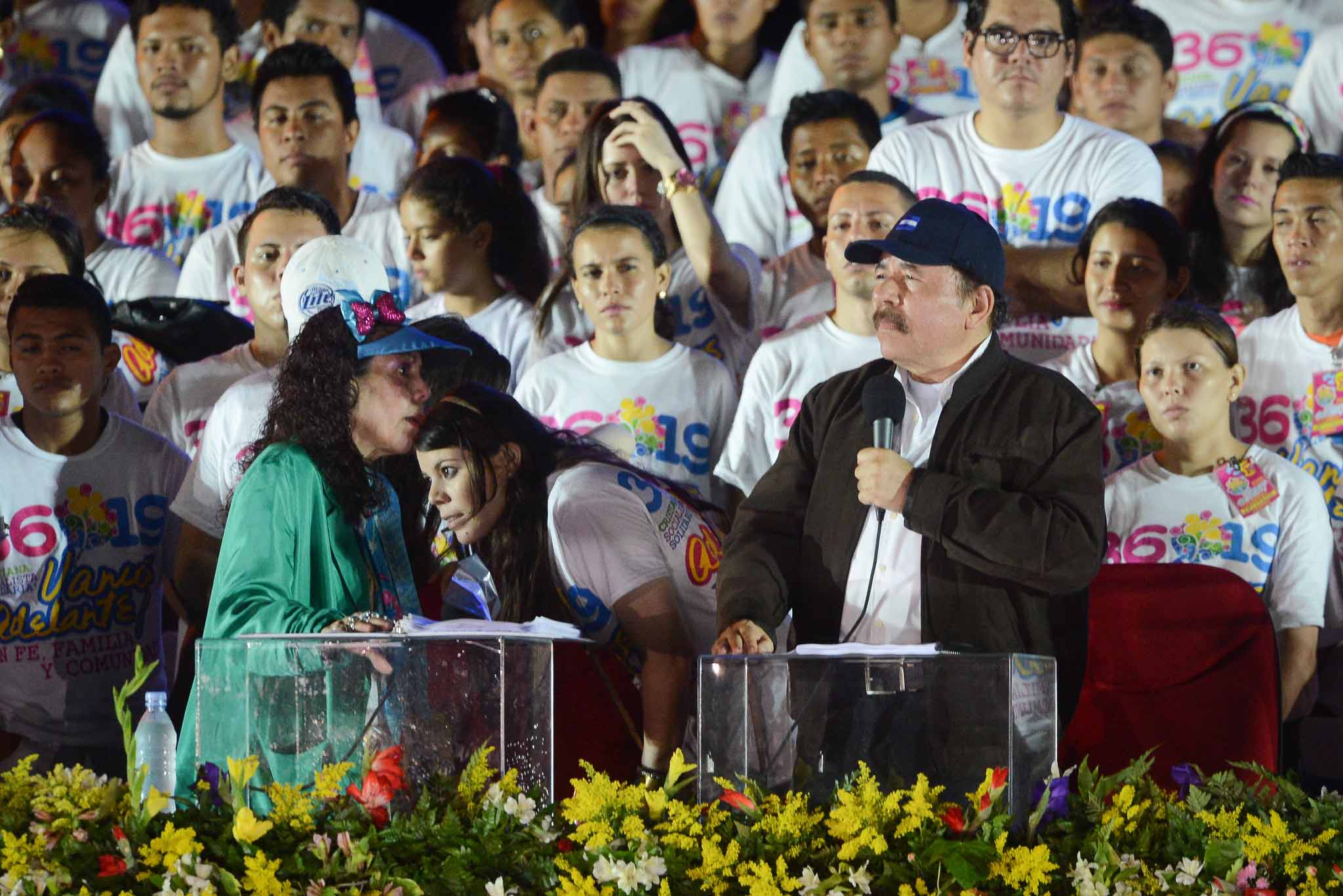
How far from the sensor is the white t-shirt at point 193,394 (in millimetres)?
5602

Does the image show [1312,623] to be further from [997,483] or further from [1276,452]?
[997,483]

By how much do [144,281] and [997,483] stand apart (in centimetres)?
384

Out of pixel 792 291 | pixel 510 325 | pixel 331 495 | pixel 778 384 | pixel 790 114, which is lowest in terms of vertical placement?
pixel 331 495

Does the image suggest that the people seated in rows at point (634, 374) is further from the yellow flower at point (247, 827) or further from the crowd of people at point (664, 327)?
the yellow flower at point (247, 827)

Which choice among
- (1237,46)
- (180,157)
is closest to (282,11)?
(180,157)

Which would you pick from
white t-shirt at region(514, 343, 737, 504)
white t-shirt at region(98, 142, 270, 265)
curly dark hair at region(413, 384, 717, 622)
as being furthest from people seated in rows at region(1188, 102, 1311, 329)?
white t-shirt at region(98, 142, 270, 265)

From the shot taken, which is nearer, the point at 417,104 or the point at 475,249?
the point at 475,249

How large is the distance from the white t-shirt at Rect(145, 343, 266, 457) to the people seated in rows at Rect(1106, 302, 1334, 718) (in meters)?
2.65

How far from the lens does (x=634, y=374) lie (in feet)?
17.9

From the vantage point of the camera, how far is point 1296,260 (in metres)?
5.43

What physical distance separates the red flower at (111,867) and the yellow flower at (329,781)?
1.02 ft

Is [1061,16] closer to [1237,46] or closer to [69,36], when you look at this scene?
[1237,46]

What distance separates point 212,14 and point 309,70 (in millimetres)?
677

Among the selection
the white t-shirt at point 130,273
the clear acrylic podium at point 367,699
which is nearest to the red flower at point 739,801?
the clear acrylic podium at point 367,699
